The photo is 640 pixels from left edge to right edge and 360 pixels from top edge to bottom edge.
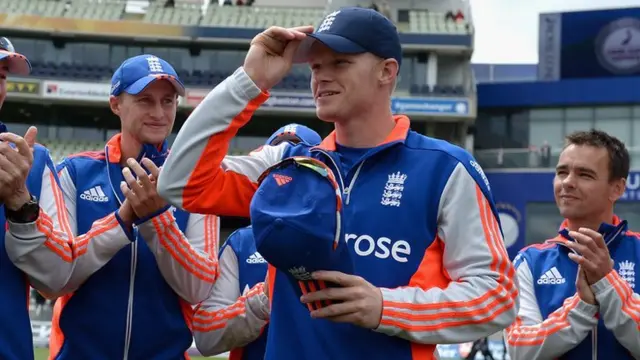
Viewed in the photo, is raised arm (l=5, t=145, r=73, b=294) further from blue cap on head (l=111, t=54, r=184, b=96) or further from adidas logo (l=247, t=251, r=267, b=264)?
adidas logo (l=247, t=251, r=267, b=264)

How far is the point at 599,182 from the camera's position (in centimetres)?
417

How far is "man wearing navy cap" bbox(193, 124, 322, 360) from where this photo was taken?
13.6 ft

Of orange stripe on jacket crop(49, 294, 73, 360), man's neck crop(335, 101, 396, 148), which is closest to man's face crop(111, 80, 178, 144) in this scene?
orange stripe on jacket crop(49, 294, 73, 360)

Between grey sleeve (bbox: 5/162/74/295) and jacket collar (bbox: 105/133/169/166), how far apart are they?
447 millimetres

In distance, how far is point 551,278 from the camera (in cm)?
424

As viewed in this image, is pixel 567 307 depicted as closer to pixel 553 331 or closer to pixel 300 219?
pixel 553 331

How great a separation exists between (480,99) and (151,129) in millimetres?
32466

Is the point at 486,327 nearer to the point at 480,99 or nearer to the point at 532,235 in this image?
the point at 532,235

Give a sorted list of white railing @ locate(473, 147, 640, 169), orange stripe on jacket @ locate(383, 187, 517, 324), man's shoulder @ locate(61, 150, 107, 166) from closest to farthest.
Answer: orange stripe on jacket @ locate(383, 187, 517, 324)
man's shoulder @ locate(61, 150, 107, 166)
white railing @ locate(473, 147, 640, 169)

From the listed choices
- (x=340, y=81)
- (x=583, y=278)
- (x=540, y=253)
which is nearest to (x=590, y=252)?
(x=583, y=278)

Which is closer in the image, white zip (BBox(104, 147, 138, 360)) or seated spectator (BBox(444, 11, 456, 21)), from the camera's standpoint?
white zip (BBox(104, 147, 138, 360))

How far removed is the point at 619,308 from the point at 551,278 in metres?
0.46

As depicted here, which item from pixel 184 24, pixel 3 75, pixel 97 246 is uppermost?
pixel 3 75

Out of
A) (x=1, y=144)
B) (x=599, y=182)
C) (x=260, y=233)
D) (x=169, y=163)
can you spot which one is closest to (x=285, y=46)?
(x=169, y=163)
